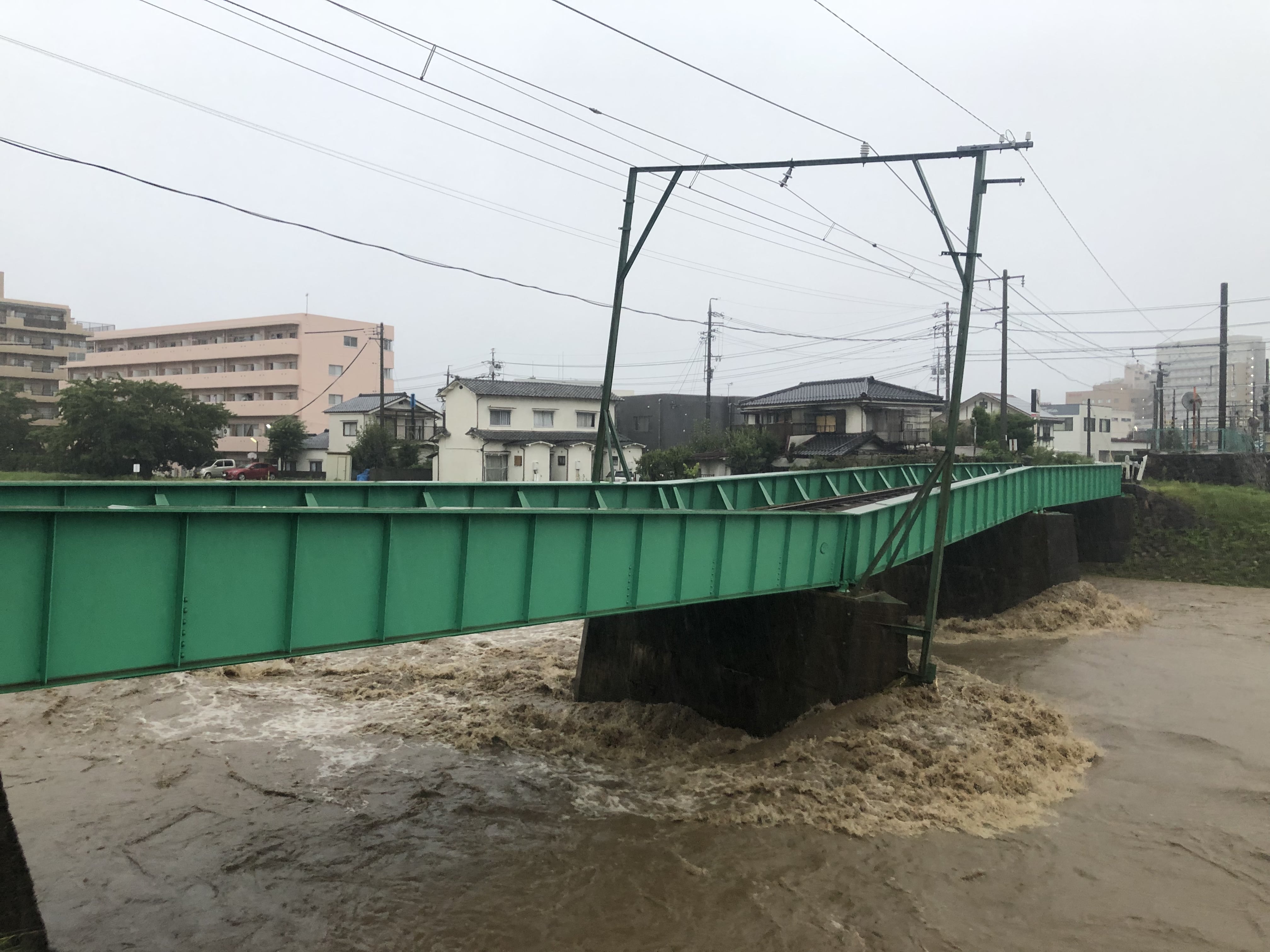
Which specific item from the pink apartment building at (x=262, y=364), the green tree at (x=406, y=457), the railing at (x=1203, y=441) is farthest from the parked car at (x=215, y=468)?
the railing at (x=1203, y=441)

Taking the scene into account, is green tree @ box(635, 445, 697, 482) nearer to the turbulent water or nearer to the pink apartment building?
the pink apartment building

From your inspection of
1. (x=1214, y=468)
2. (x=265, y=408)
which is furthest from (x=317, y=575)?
(x=265, y=408)

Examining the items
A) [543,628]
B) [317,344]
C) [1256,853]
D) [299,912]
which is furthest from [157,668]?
[317,344]

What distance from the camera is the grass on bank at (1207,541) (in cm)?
2994

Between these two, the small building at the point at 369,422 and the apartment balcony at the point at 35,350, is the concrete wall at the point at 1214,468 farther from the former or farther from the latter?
the apartment balcony at the point at 35,350

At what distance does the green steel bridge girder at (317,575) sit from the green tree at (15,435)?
163 ft

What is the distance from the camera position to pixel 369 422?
49.4m

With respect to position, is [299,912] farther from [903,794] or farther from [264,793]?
[903,794]

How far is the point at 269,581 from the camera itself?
698 centimetres

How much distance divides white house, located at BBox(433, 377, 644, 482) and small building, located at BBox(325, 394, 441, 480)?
3.80 meters

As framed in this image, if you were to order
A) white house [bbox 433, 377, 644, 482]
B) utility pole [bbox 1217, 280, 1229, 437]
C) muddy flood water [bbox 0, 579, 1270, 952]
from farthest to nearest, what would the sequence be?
white house [bbox 433, 377, 644, 482], utility pole [bbox 1217, 280, 1229, 437], muddy flood water [bbox 0, 579, 1270, 952]

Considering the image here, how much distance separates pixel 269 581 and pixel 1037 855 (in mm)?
8966

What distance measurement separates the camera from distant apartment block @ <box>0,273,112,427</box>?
62000 millimetres

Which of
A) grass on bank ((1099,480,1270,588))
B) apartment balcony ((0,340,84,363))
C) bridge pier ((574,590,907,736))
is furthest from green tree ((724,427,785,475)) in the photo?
apartment balcony ((0,340,84,363))
